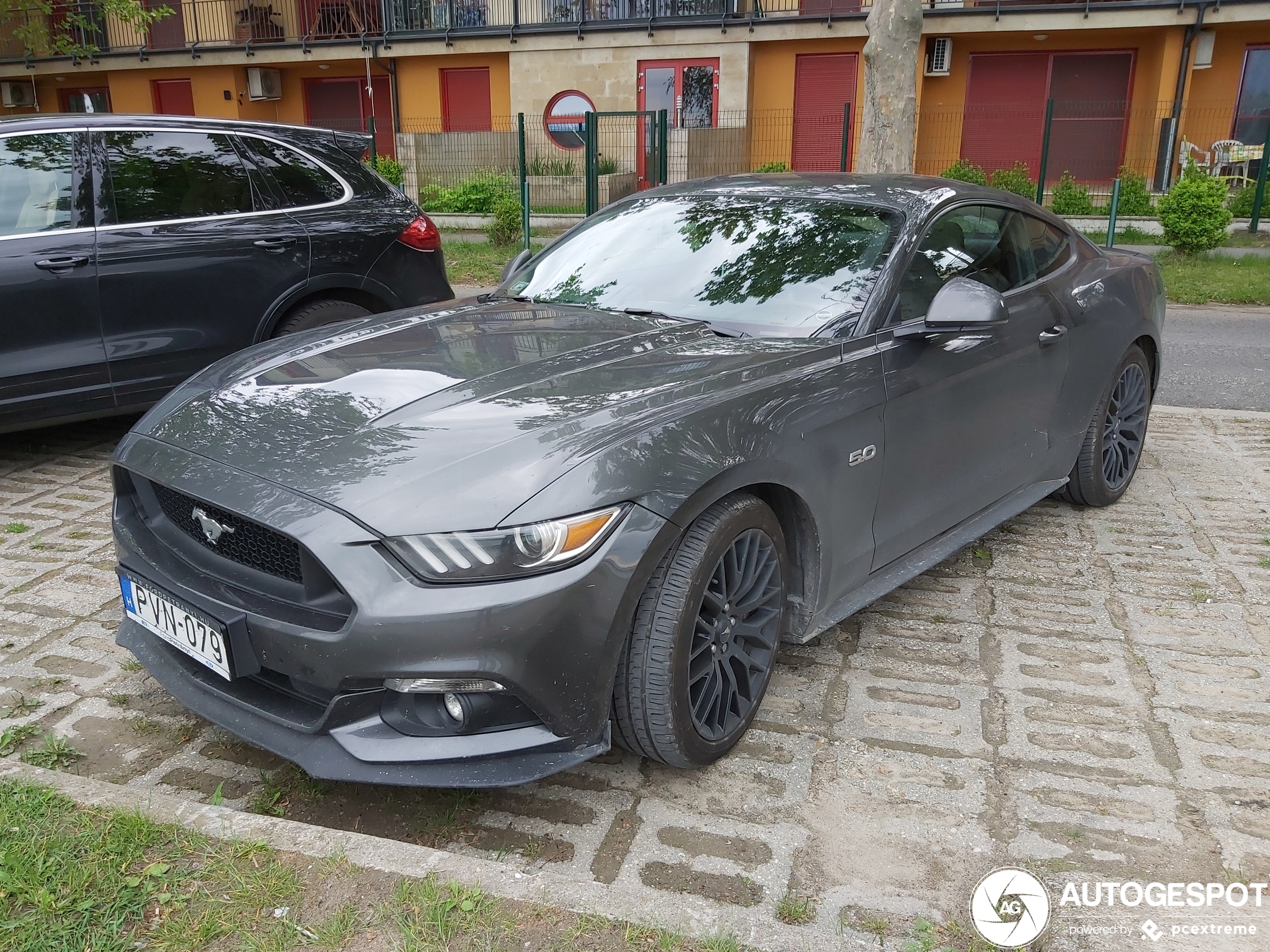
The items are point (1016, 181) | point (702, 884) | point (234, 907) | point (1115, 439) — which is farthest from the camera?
point (1016, 181)

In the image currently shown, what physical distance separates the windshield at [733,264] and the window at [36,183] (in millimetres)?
2459

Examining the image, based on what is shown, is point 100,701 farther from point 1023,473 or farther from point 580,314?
point 1023,473

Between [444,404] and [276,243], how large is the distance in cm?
333

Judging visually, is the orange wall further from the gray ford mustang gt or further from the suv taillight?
the gray ford mustang gt

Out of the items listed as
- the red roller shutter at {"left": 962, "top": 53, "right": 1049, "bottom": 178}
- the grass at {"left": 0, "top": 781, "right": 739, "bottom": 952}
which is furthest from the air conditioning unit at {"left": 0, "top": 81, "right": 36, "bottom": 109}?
the grass at {"left": 0, "top": 781, "right": 739, "bottom": 952}

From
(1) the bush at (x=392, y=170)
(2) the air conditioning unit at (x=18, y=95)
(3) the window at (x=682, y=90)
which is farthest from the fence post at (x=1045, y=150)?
(2) the air conditioning unit at (x=18, y=95)

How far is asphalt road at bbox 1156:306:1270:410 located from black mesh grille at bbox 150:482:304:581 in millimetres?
6342

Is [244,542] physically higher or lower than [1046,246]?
lower

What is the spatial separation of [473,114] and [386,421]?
22865 mm

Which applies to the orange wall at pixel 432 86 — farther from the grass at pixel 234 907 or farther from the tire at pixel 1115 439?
the grass at pixel 234 907

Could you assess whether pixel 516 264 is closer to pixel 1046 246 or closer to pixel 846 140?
pixel 1046 246

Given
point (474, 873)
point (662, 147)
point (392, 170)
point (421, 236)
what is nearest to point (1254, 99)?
point (662, 147)

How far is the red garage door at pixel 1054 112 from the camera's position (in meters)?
18.2

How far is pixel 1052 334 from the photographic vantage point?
4.07 m
